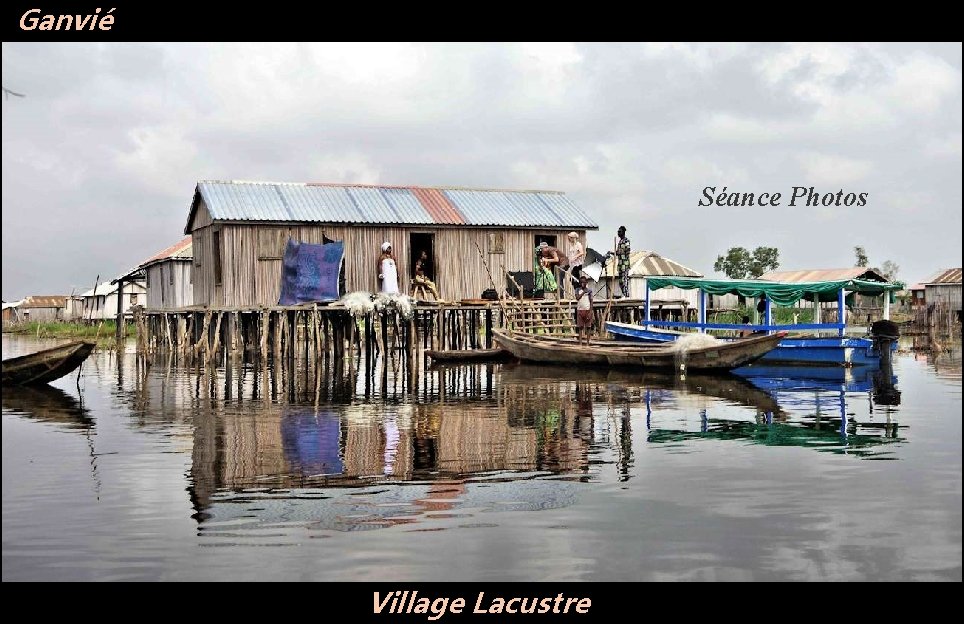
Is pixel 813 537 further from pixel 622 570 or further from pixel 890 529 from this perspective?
pixel 622 570

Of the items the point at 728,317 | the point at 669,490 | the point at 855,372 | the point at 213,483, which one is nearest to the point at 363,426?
the point at 213,483

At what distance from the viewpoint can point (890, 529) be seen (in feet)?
25.9

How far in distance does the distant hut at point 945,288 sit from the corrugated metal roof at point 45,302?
5515cm

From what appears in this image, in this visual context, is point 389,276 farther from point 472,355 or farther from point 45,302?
point 45,302

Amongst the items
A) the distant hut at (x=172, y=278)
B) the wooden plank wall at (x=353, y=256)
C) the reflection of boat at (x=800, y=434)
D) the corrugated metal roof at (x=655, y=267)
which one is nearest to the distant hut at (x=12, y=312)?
the distant hut at (x=172, y=278)

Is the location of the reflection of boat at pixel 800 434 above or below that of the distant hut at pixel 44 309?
below

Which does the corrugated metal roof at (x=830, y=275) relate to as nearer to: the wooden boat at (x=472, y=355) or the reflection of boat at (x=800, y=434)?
the wooden boat at (x=472, y=355)

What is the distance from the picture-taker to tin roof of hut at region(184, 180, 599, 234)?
88.0ft

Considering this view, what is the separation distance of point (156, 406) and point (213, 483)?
7682 millimetres

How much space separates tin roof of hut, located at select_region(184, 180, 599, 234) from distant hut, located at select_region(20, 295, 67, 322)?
4717 centimetres

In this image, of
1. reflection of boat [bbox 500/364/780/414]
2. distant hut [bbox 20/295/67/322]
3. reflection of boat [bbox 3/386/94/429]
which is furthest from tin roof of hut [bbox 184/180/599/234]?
distant hut [bbox 20/295/67/322]

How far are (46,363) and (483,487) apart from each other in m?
12.6

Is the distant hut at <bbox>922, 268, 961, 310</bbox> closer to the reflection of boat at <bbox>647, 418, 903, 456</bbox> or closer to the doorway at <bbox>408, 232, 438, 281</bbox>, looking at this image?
the doorway at <bbox>408, 232, 438, 281</bbox>

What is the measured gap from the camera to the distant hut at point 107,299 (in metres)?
56.2
